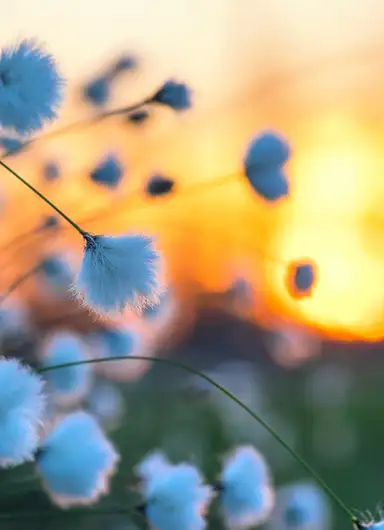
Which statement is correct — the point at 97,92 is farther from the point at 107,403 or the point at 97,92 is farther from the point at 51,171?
the point at 107,403

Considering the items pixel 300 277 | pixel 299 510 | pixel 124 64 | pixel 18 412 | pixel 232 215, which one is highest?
pixel 232 215

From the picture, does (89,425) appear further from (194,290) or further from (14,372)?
(194,290)

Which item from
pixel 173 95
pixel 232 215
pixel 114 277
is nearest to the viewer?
pixel 114 277

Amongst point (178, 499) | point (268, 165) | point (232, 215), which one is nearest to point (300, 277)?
point (268, 165)

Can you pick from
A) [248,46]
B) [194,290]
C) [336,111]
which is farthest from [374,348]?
[194,290]

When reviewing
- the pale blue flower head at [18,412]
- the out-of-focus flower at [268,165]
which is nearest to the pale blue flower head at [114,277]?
the pale blue flower head at [18,412]

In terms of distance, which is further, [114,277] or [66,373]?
[66,373]
